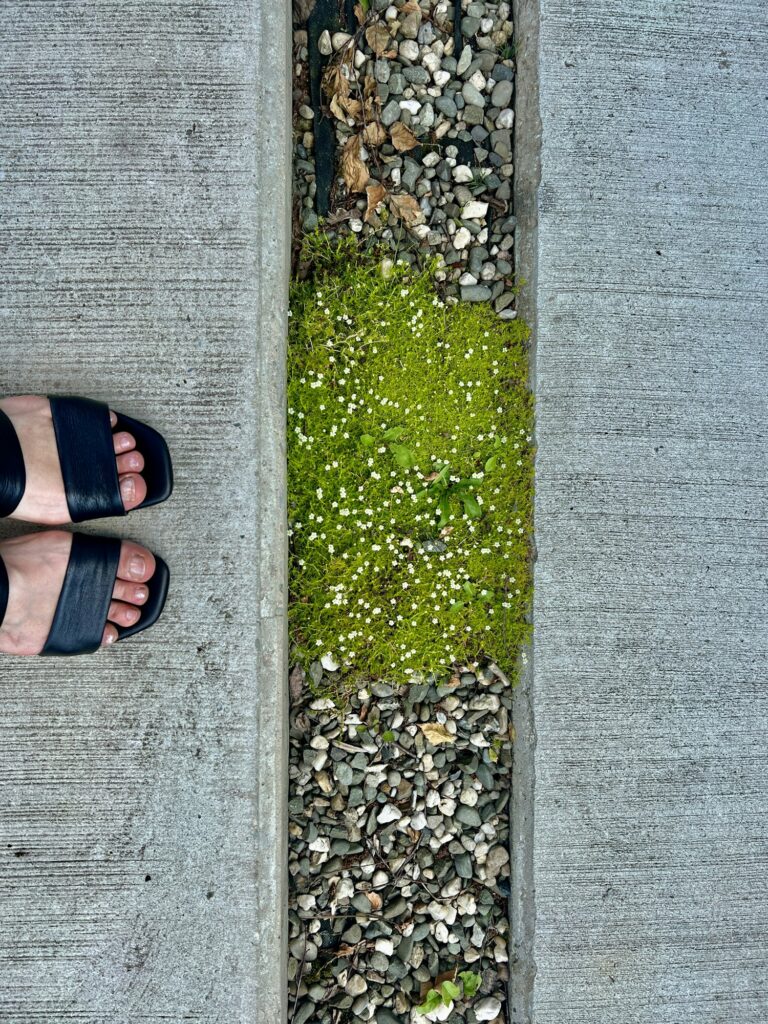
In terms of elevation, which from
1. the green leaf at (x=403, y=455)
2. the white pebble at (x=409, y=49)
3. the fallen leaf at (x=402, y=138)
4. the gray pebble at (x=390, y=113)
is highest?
the white pebble at (x=409, y=49)

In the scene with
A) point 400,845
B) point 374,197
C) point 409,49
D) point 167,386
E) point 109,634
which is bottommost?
point 400,845

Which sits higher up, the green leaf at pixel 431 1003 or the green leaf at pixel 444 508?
the green leaf at pixel 444 508

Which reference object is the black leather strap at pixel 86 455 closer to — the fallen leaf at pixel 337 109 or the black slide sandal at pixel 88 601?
the black slide sandal at pixel 88 601

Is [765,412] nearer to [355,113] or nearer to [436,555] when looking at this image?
[436,555]

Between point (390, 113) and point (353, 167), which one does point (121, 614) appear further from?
point (390, 113)

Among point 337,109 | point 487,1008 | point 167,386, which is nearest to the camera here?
point 167,386

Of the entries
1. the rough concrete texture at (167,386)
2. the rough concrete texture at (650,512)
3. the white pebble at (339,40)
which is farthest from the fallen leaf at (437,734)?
the white pebble at (339,40)

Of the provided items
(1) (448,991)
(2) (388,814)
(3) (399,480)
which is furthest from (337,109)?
(1) (448,991)
